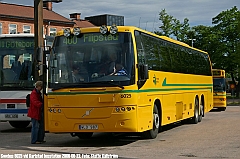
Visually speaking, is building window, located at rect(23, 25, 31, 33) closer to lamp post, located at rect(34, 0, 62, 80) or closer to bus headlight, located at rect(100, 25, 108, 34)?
lamp post, located at rect(34, 0, 62, 80)

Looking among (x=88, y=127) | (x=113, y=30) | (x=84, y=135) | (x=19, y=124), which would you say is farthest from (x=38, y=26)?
(x=88, y=127)

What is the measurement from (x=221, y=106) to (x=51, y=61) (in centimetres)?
2296

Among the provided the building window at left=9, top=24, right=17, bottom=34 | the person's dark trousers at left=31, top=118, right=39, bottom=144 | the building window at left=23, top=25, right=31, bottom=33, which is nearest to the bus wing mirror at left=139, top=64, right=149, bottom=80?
the person's dark trousers at left=31, top=118, right=39, bottom=144

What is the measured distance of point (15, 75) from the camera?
19328mm

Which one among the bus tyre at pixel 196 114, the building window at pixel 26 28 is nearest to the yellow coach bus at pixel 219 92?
the bus tyre at pixel 196 114

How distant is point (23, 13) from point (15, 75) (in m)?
55.3

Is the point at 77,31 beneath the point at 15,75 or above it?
above

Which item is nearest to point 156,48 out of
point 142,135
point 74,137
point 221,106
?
point 142,135

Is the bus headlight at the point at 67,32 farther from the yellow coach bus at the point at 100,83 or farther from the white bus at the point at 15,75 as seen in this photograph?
the white bus at the point at 15,75

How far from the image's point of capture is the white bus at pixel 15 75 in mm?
Answer: 19109

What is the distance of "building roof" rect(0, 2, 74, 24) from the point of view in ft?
230

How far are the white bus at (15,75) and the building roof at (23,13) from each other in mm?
50184

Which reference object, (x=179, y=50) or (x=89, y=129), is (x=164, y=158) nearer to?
(x=89, y=129)

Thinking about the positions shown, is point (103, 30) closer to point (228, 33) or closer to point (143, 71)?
point (143, 71)
